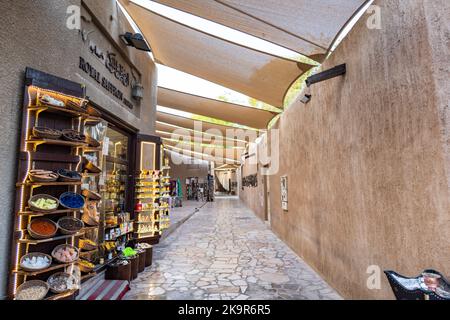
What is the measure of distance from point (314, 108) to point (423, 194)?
2480 mm

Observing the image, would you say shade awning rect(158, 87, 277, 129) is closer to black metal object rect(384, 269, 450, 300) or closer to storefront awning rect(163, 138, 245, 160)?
black metal object rect(384, 269, 450, 300)

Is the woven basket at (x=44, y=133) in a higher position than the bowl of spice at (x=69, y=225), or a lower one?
higher

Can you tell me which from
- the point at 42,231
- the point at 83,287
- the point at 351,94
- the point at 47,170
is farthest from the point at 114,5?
the point at 83,287

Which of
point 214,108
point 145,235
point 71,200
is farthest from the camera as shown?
point 214,108

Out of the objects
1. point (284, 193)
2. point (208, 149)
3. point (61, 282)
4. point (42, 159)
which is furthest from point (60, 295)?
point (208, 149)

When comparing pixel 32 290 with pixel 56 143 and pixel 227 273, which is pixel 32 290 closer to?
pixel 56 143

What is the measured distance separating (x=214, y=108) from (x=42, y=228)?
6294 millimetres

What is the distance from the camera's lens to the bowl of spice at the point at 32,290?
2.02m

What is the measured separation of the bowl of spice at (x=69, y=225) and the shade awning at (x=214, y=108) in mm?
5344

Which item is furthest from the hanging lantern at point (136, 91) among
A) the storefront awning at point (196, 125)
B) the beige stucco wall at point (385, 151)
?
the storefront awning at point (196, 125)

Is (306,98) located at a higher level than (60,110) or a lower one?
higher

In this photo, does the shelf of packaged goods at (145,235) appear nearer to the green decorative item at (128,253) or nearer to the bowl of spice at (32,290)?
Answer: the green decorative item at (128,253)

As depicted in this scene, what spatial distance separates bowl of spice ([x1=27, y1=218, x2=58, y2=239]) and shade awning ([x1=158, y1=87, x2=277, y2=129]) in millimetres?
5499

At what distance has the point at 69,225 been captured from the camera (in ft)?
8.00
